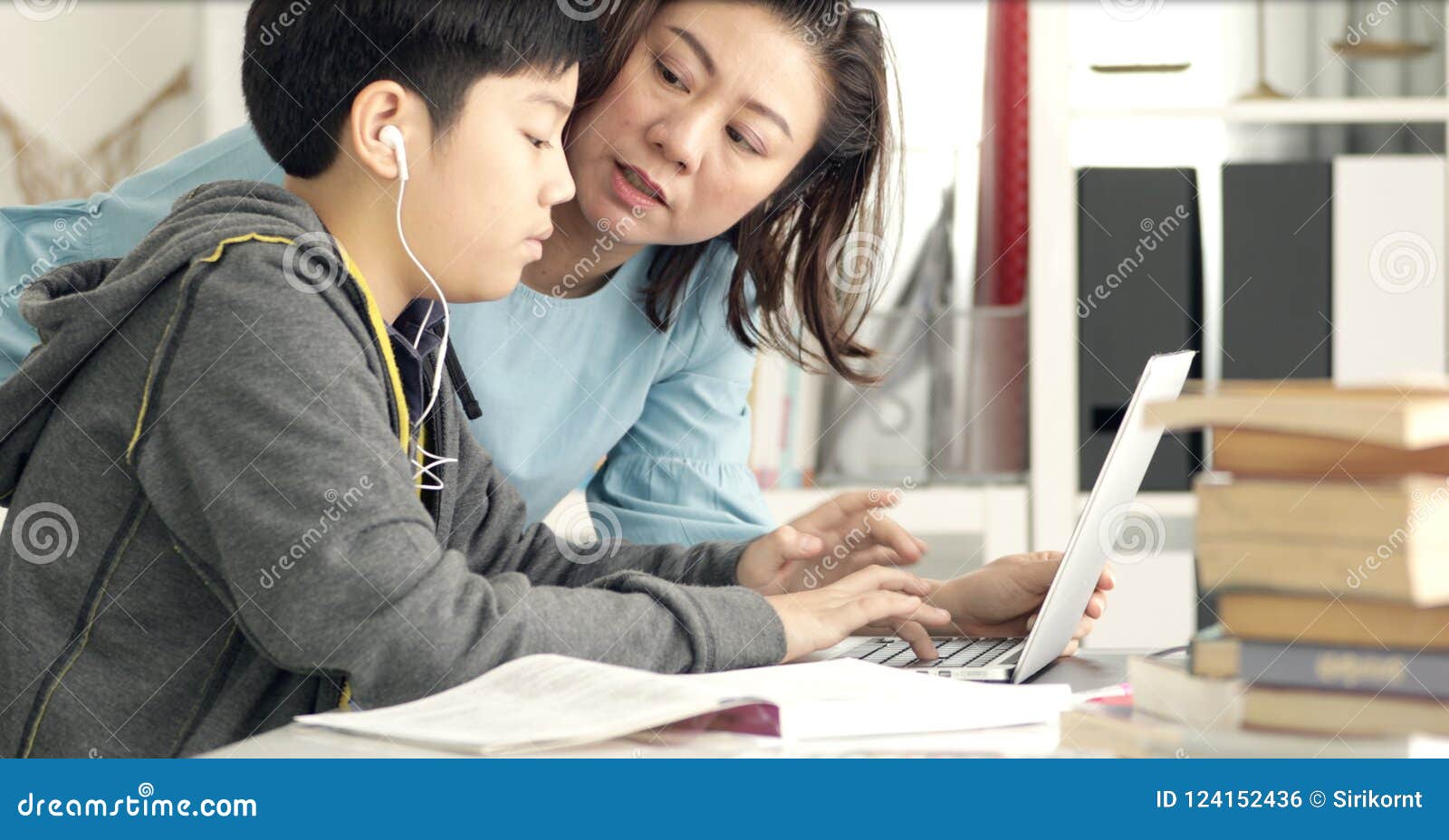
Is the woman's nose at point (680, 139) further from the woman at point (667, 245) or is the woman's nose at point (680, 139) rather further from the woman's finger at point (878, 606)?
the woman's finger at point (878, 606)

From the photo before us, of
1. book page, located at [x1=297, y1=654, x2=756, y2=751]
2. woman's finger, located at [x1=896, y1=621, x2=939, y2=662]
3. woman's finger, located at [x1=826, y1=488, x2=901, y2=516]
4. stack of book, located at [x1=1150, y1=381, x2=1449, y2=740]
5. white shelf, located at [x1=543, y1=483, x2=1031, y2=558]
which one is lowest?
white shelf, located at [x1=543, y1=483, x2=1031, y2=558]

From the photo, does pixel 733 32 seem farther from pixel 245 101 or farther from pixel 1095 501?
pixel 1095 501

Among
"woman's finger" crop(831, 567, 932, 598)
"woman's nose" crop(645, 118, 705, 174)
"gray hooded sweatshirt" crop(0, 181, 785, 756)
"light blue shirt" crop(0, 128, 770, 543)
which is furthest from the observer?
"light blue shirt" crop(0, 128, 770, 543)

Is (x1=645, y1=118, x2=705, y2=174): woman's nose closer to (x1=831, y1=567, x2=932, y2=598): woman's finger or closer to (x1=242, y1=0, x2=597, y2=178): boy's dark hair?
(x1=242, y1=0, x2=597, y2=178): boy's dark hair

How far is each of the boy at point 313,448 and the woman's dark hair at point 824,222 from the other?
441 millimetres

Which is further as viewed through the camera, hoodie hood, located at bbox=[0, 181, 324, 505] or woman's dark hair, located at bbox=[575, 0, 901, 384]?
woman's dark hair, located at bbox=[575, 0, 901, 384]

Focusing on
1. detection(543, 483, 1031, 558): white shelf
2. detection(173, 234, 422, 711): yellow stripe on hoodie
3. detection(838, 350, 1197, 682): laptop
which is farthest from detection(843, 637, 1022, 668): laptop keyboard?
detection(543, 483, 1031, 558): white shelf

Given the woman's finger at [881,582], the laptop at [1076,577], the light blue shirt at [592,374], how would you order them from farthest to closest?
1. the light blue shirt at [592,374]
2. the woman's finger at [881,582]
3. the laptop at [1076,577]

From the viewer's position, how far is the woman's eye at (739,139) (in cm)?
136

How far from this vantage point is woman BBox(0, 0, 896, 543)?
1.34 meters

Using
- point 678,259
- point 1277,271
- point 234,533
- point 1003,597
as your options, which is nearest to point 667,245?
point 678,259

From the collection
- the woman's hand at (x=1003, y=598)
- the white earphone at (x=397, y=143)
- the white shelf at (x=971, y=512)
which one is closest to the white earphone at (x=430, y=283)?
the white earphone at (x=397, y=143)

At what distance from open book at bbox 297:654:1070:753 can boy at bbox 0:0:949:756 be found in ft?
0.24
